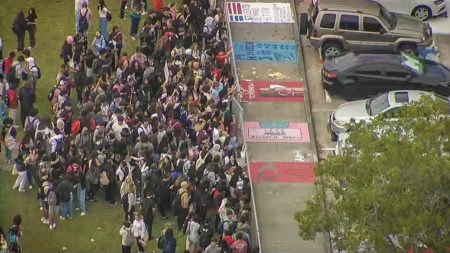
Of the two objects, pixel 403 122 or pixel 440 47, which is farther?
pixel 440 47

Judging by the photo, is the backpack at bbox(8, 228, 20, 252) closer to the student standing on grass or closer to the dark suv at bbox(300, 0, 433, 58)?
the student standing on grass

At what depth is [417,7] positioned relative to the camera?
125ft

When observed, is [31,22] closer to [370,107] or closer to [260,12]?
[260,12]

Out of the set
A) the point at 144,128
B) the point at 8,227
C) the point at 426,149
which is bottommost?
the point at 8,227

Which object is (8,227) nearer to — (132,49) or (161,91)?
(161,91)

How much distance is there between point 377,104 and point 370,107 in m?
0.22

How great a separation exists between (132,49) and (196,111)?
601 centimetres

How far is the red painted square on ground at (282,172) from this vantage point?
104ft

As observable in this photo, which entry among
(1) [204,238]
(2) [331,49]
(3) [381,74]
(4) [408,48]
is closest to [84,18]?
(2) [331,49]

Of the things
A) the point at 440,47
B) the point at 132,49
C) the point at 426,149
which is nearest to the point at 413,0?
the point at 440,47

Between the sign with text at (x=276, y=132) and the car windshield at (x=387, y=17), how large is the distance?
14.4 feet

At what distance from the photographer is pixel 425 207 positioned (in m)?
24.6

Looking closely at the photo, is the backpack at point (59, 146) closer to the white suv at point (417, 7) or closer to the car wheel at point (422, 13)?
the white suv at point (417, 7)

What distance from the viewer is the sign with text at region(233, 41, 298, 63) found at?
36406mm
